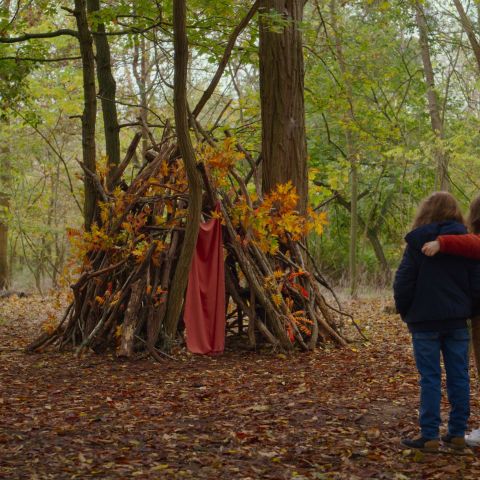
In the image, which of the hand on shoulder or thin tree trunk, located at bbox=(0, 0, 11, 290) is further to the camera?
thin tree trunk, located at bbox=(0, 0, 11, 290)

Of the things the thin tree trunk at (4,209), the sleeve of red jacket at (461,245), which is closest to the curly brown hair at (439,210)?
the sleeve of red jacket at (461,245)

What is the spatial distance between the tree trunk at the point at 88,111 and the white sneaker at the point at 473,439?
525 cm

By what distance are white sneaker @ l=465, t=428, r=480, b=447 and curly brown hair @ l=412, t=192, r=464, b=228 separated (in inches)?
46.9

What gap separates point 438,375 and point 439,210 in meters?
0.89

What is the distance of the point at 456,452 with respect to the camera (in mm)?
4152

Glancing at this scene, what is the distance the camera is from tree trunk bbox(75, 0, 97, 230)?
336 inches

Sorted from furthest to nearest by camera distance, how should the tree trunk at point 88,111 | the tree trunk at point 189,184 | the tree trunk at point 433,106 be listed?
the tree trunk at point 433,106, the tree trunk at point 88,111, the tree trunk at point 189,184

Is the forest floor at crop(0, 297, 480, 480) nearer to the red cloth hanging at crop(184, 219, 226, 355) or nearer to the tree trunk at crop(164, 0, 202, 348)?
the red cloth hanging at crop(184, 219, 226, 355)

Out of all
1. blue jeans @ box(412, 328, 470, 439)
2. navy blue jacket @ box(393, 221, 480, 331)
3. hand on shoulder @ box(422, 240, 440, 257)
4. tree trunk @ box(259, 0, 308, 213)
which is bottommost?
blue jeans @ box(412, 328, 470, 439)

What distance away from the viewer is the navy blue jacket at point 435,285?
4066 mm

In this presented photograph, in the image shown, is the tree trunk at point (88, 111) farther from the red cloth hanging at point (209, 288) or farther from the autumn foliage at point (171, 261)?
the red cloth hanging at point (209, 288)

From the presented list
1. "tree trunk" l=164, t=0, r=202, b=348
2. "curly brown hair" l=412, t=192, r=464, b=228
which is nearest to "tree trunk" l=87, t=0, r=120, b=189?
"tree trunk" l=164, t=0, r=202, b=348

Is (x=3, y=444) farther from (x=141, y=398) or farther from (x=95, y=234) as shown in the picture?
(x=95, y=234)

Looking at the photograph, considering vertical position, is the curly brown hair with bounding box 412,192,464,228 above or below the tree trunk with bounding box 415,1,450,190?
below
